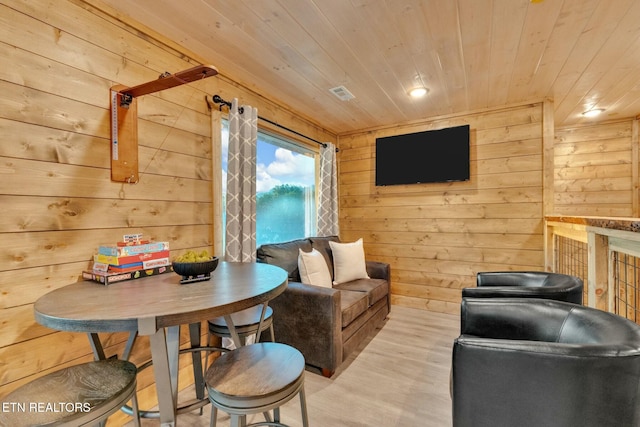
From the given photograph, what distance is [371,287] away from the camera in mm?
2811

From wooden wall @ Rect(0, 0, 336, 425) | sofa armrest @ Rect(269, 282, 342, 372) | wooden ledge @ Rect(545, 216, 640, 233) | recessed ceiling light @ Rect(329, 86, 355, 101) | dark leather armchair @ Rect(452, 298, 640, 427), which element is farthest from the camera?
recessed ceiling light @ Rect(329, 86, 355, 101)

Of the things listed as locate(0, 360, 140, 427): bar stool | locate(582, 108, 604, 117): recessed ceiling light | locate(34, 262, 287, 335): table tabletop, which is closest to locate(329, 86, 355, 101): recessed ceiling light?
locate(34, 262, 287, 335): table tabletop

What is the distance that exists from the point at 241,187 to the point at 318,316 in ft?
3.87

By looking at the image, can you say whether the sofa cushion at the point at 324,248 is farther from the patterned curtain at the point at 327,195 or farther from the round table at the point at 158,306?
the round table at the point at 158,306

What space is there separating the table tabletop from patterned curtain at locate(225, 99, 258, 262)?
75 cm

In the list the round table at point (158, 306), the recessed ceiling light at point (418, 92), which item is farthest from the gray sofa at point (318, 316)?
the recessed ceiling light at point (418, 92)

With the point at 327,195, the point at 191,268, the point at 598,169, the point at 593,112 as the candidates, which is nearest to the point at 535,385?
the point at 191,268

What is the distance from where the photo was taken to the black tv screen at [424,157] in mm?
3333

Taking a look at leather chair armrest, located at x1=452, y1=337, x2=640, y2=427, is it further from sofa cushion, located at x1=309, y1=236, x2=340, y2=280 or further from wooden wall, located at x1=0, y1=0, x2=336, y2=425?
sofa cushion, located at x1=309, y1=236, x2=340, y2=280

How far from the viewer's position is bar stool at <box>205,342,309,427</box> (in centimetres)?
98

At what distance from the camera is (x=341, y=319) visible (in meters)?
2.17

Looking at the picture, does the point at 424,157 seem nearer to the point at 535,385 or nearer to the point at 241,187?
the point at 241,187

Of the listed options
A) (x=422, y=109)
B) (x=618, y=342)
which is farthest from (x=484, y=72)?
(x=618, y=342)

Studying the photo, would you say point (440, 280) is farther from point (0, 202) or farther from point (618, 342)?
point (0, 202)
